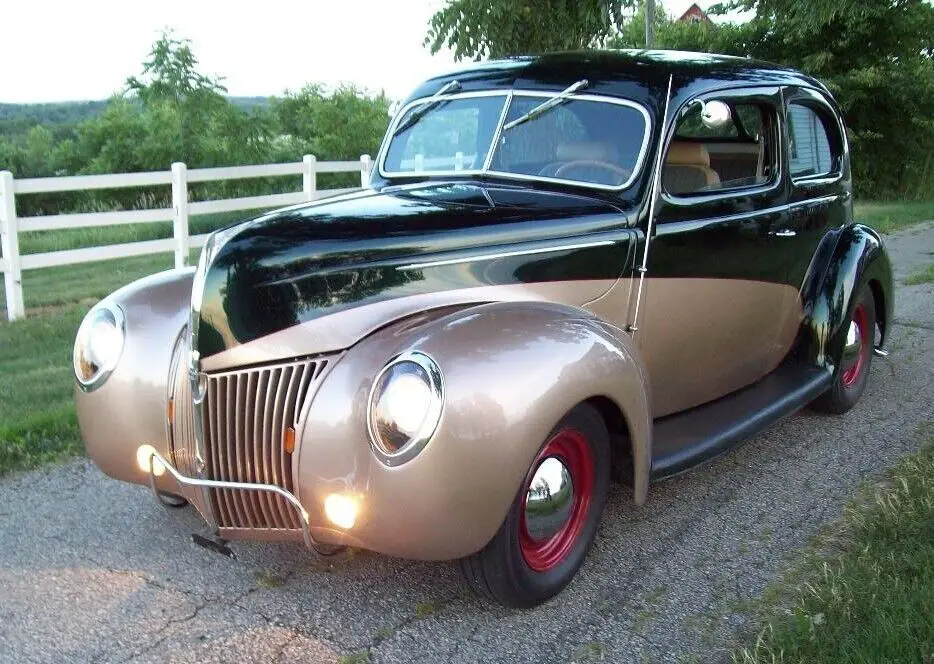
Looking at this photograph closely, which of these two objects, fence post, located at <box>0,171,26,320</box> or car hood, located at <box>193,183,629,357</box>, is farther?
fence post, located at <box>0,171,26,320</box>

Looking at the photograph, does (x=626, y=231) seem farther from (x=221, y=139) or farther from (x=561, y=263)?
(x=221, y=139)

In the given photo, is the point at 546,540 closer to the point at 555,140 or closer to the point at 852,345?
the point at 555,140

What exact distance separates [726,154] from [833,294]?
95 centimetres

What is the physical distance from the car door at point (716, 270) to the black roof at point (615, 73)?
3.8 inches

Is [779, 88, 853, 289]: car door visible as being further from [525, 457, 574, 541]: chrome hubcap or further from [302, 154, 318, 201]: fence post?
[302, 154, 318, 201]: fence post

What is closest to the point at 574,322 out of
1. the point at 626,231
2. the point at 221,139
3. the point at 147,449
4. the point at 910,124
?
the point at 626,231

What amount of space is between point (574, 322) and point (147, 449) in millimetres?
1517

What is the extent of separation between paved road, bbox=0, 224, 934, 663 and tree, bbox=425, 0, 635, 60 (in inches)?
219

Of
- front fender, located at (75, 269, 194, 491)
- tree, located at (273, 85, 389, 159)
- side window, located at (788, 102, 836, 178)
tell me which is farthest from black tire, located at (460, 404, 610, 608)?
tree, located at (273, 85, 389, 159)

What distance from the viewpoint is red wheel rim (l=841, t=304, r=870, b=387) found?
531 centimetres

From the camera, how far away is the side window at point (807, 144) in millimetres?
4820

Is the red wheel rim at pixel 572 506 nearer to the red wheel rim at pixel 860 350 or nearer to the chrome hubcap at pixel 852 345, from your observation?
the chrome hubcap at pixel 852 345

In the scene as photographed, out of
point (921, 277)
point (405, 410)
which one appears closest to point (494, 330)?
point (405, 410)

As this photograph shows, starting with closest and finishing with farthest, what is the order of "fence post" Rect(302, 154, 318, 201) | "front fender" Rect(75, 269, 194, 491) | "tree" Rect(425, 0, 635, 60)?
"front fender" Rect(75, 269, 194, 491), "tree" Rect(425, 0, 635, 60), "fence post" Rect(302, 154, 318, 201)
